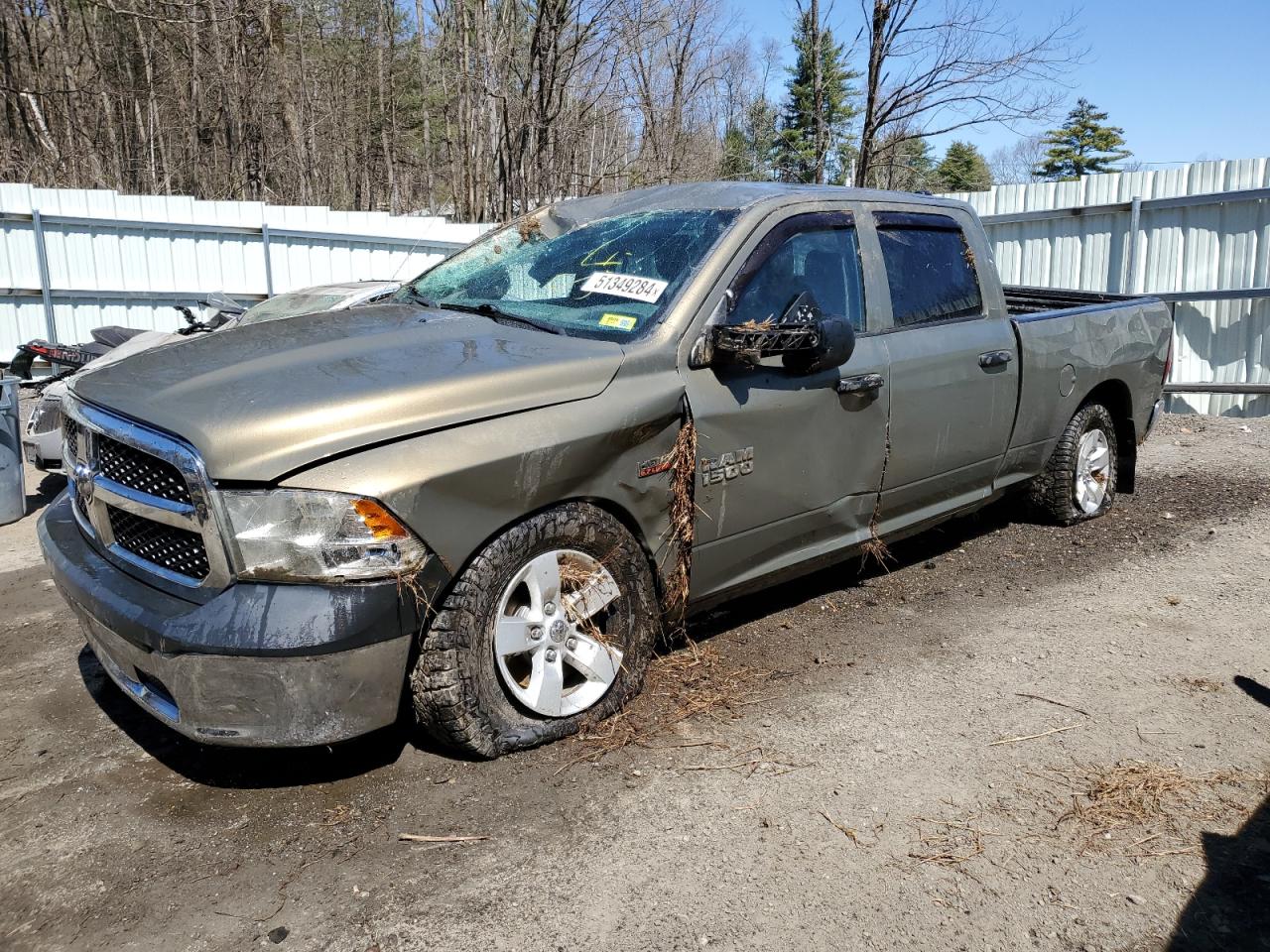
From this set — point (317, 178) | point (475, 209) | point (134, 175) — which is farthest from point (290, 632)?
point (134, 175)

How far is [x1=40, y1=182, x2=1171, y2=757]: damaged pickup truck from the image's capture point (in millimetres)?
2703

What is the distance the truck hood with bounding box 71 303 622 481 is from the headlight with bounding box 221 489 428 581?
8 cm

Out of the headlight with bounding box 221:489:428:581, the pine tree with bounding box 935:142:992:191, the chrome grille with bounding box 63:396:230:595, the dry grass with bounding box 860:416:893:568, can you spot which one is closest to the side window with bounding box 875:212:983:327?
the dry grass with bounding box 860:416:893:568

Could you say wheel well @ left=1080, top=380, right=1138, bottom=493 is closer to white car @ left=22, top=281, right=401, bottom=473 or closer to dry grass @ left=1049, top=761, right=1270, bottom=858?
dry grass @ left=1049, top=761, right=1270, bottom=858

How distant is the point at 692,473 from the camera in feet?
11.5

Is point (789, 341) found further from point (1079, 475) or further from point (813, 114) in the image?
point (813, 114)

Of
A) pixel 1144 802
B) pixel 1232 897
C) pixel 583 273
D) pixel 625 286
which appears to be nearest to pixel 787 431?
pixel 625 286

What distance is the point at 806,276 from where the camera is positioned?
4094 millimetres

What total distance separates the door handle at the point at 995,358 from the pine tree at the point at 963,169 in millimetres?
62430

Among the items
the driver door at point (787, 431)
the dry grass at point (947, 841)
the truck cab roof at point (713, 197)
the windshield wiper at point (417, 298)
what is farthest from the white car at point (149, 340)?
the dry grass at point (947, 841)

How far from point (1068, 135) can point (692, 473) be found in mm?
69420

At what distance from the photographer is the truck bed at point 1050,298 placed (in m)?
6.50

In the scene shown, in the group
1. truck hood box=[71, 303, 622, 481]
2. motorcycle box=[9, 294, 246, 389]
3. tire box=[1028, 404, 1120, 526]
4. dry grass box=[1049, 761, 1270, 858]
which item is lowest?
dry grass box=[1049, 761, 1270, 858]

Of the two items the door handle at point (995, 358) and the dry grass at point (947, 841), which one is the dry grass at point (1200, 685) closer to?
the dry grass at point (947, 841)
